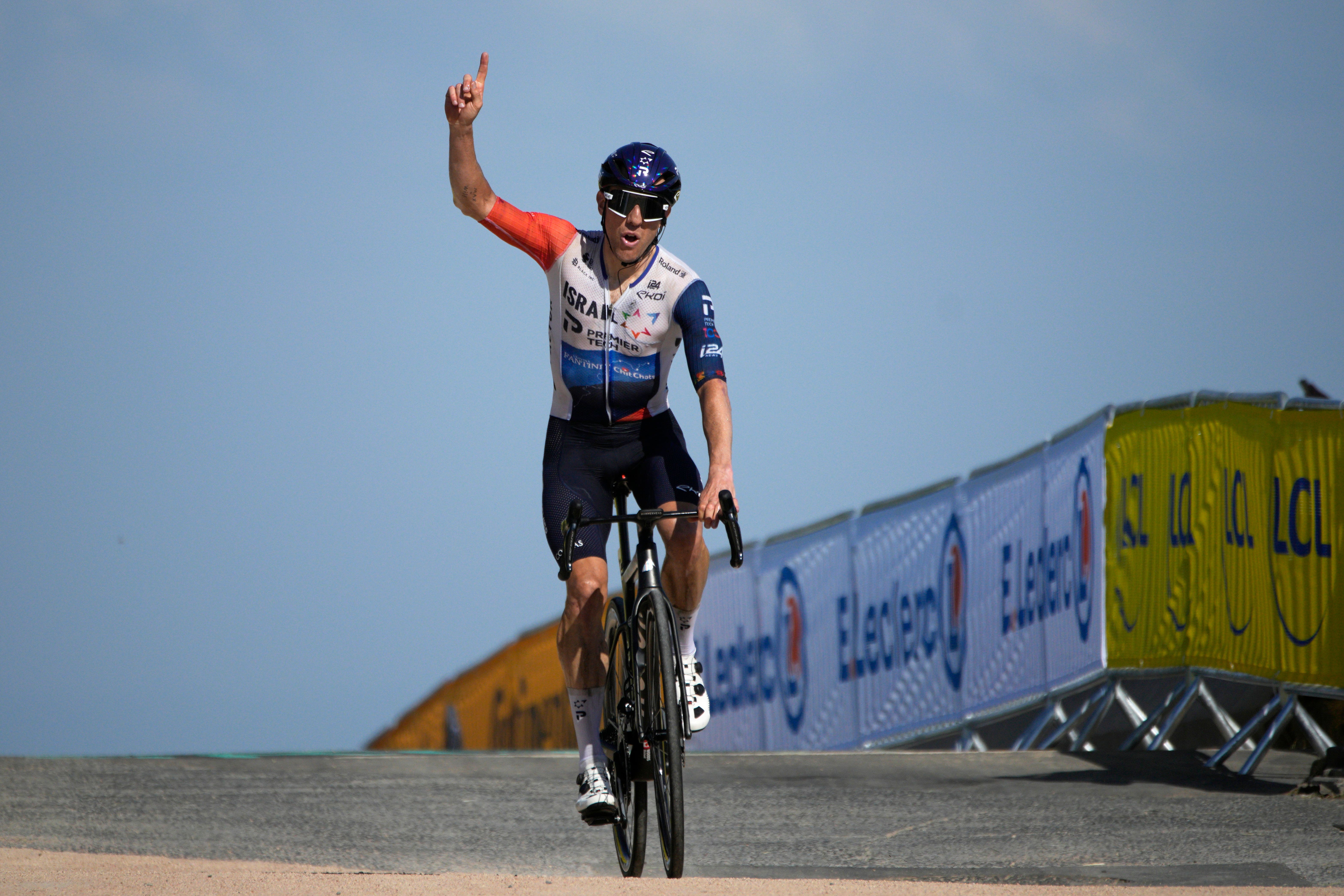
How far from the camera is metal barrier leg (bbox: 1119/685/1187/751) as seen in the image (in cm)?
994

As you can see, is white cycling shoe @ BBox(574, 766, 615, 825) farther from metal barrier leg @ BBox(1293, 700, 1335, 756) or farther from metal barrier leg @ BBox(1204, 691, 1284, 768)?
metal barrier leg @ BBox(1293, 700, 1335, 756)

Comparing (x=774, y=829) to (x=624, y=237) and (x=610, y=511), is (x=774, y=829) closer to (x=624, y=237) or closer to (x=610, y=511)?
(x=610, y=511)

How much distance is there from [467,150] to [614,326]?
885 millimetres

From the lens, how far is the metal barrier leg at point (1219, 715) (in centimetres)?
948

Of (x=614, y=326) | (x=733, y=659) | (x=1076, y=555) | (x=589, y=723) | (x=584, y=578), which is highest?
(x=614, y=326)

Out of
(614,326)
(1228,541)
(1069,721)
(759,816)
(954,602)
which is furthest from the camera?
(954,602)

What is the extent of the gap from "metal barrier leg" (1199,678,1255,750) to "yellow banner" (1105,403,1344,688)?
0.21 metres

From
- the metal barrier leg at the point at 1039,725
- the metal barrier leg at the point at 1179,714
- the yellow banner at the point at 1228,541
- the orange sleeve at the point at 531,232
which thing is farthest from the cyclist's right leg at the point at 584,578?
the metal barrier leg at the point at 1039,725

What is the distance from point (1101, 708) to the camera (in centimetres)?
1078

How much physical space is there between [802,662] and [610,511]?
7.67 m

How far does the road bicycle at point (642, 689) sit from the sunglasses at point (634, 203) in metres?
1.03

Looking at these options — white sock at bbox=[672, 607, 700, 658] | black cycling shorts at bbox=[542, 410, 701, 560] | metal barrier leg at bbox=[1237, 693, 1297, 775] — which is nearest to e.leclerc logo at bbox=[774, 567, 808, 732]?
metal barrier leg at bbox=[1237, 693, 1297, 775]

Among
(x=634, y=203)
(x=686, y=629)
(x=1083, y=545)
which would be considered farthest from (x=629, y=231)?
(x=1083, y=545)

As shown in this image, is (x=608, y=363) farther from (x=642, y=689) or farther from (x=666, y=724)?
(x=666, y=724)
